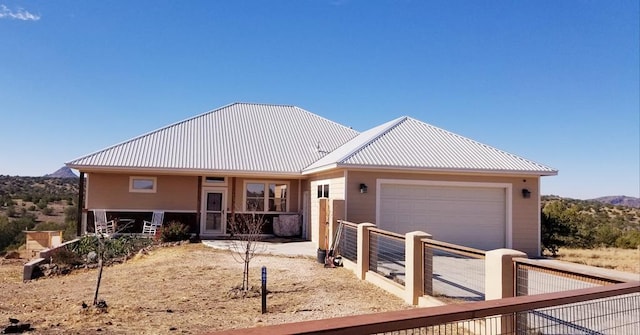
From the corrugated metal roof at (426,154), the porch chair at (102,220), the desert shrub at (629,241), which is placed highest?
the corrugated metal roof at (426,154)

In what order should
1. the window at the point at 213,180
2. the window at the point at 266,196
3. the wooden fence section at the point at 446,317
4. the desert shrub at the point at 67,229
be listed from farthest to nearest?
the desert shrub at the point at 67,229 < the window at the point at 266,196 < the window at the point at 213,180 < the wooden fence section at the point at 446,317

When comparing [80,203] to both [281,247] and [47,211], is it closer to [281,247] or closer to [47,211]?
[281,247]

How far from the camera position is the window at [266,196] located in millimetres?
20453

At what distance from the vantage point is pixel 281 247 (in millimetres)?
16422

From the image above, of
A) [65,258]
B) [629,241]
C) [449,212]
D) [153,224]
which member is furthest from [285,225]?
[629,241]

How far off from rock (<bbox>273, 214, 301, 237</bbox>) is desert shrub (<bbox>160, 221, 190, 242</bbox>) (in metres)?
3.65

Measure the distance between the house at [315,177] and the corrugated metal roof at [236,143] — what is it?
5 cm

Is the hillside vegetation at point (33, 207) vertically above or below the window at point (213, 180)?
below

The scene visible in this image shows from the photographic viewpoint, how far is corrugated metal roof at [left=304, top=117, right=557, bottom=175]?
15.4 metres

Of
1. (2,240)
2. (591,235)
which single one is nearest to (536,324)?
(591,235)

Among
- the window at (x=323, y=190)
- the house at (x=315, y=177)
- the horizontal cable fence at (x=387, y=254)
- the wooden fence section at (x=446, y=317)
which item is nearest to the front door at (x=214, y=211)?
the house at (x=315, y=177)

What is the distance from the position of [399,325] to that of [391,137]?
639 inches

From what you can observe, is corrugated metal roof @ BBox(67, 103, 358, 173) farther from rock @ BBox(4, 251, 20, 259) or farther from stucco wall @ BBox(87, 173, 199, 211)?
rock @ BBox(4, 251, 20, 259)

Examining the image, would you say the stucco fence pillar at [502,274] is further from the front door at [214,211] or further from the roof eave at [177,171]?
the front door at [214,211]
